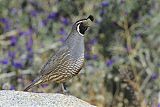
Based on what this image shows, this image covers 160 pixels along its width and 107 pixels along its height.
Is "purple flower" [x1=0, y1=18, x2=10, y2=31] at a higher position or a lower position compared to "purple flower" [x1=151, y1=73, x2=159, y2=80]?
higher

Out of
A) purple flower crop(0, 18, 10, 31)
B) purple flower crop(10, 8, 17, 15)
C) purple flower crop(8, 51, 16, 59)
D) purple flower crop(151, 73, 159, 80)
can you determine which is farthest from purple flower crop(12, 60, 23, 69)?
purple flower crop(151, 73, 159, 80)

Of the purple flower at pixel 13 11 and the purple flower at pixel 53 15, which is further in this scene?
the purple flower at pixel 13 11

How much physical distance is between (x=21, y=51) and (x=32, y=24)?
708 millimetres

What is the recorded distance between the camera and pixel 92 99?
8539mm

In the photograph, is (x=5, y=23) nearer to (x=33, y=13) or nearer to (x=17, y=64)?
(x=33, y=13)

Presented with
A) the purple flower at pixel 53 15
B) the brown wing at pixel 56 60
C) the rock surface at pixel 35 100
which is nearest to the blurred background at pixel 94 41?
the purple flower at pixel 53 15

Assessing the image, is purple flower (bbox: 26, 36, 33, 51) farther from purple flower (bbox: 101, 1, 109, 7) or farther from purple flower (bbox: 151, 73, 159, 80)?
purple flower (bbox: 151, 73, 159, 80)

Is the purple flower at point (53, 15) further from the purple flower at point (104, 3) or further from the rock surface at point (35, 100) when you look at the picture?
the rock surface at point (35, 100)

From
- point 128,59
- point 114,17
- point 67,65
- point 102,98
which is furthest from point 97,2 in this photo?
point 67,65

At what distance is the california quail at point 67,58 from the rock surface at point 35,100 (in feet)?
1.98

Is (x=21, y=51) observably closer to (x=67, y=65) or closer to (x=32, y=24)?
(x=32, y=24)

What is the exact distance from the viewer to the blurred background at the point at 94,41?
8883 mm

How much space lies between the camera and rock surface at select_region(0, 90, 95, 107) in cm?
495

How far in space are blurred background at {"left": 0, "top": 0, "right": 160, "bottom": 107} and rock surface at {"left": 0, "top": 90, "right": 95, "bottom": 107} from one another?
3267 millimetres
